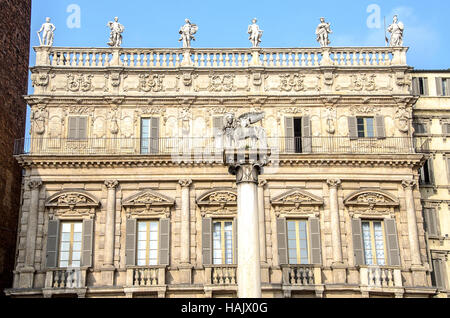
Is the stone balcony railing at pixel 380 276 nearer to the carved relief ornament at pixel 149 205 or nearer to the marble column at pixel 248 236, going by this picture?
the carved relief ornament at pixel 149 205

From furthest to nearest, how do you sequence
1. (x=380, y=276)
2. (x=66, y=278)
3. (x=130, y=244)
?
(x=130, y=244) < (x=66, y=278) < (x=380, y=276)

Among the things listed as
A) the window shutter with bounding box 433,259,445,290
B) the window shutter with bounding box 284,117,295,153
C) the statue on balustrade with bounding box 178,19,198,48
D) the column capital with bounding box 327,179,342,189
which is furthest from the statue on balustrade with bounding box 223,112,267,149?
the window shutter with bounding box 433,259,445,290

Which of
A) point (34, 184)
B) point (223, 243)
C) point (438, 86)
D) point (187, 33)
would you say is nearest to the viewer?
point (223, 243)

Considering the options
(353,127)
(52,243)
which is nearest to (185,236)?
(52,243)

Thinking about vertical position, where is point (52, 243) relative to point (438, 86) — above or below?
below

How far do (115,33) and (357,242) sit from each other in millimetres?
16878

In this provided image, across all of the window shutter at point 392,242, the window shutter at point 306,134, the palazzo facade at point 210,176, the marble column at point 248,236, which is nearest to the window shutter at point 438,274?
the palazzo facade at point 210,176

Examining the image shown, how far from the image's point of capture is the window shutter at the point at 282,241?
1304 inches

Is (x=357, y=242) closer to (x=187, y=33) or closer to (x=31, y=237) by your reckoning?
(x=187, y=33)

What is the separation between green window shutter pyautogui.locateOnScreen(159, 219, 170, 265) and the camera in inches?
1303

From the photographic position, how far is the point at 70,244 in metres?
33.6
